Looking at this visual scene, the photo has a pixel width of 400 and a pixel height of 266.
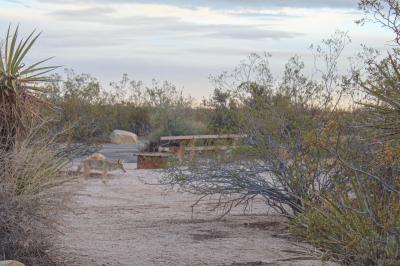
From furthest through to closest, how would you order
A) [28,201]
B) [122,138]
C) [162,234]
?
[122,138], [162,234], [28,201]

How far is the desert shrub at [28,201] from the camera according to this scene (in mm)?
8359

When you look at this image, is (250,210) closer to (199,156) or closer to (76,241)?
(199,156)

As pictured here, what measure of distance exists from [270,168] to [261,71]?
110 inches

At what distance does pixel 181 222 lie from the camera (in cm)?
1266

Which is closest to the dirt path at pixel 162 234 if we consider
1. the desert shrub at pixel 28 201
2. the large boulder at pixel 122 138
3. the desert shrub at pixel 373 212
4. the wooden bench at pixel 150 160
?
the desert shrub at pixel 28 201

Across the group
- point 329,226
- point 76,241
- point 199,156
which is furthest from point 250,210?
point 329,226

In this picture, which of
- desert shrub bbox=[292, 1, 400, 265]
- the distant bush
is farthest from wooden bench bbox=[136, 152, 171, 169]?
desert shrub bbox=[292, 1, 400, 265]

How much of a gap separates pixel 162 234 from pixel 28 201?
345cm

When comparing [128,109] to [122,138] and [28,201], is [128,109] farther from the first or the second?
[28,201]

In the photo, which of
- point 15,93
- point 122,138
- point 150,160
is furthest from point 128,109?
point 15,93

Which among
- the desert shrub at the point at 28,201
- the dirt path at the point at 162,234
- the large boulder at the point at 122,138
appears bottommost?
the dirt path at the point at 162,234

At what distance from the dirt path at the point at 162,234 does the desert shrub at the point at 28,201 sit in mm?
394

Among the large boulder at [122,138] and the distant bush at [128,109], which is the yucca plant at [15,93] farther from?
the large boulder at [122,138]

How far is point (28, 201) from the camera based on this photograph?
27.6 feet
